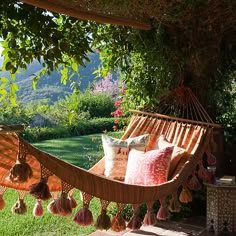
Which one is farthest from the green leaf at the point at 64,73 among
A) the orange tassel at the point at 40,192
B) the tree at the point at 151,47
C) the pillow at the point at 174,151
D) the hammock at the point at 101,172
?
the orange tassel at the point at 40,192

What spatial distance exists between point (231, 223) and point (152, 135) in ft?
3.05

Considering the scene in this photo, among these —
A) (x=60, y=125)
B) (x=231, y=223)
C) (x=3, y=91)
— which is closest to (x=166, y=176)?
(x=231, y=223)

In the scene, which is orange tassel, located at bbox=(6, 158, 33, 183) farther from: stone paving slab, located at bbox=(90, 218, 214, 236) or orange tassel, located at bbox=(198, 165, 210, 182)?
orange tassel, located at bbox=(198, 165, 210, 182)

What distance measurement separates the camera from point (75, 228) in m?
3.32

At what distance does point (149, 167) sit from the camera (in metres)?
2.95

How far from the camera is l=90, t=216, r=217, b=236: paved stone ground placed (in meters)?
3.19

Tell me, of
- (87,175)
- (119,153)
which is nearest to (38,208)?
(87,175)

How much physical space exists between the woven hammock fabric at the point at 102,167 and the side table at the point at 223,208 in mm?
378

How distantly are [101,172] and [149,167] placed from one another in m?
0.47

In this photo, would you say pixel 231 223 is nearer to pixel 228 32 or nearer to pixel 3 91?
pixel 228 32

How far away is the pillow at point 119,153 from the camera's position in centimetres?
320

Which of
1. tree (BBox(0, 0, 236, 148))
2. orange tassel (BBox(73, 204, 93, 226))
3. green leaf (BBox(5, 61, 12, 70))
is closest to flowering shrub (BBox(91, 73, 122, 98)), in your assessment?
tree (BBox(0, 0, 236, 148))

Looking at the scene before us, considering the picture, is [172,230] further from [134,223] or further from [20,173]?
[20,173]

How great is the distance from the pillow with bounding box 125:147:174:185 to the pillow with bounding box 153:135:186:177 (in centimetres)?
10
